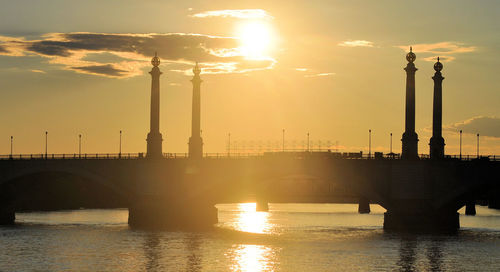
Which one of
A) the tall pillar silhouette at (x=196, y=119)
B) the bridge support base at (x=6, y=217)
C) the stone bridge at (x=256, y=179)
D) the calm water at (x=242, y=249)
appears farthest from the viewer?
the bridge support base at (x=6, y=217)

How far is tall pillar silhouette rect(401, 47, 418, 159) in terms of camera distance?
446 ft

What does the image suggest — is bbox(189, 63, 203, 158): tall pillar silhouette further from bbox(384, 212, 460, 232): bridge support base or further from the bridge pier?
bbox(384, 212, 460, 232): bridge support base

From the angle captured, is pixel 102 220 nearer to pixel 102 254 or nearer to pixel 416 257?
pixel 102 254

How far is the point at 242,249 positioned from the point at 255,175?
32.3 meters

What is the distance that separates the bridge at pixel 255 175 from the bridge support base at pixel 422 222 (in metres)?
0.14

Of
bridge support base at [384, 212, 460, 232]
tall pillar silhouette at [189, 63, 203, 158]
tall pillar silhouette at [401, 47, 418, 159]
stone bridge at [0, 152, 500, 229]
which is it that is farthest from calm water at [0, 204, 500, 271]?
tall pillar silhouette at [189, 63, 203, 158]

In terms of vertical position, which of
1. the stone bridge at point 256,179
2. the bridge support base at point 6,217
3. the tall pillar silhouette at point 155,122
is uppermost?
the tall pillar silhouette at point 155,122

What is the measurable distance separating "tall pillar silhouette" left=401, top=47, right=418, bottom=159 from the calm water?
12564mm

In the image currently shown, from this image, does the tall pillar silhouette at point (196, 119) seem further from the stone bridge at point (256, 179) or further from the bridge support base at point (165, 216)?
the bridge support base at point (165, 216)

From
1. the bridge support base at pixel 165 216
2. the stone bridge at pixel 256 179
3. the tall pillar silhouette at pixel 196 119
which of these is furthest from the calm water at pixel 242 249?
the tall pillar silhouette at pixel 196 119

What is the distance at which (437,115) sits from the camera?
144250 mm

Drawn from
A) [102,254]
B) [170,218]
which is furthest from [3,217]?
[102,254]

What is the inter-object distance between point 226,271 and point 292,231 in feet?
168

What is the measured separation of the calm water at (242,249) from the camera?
93.7m
